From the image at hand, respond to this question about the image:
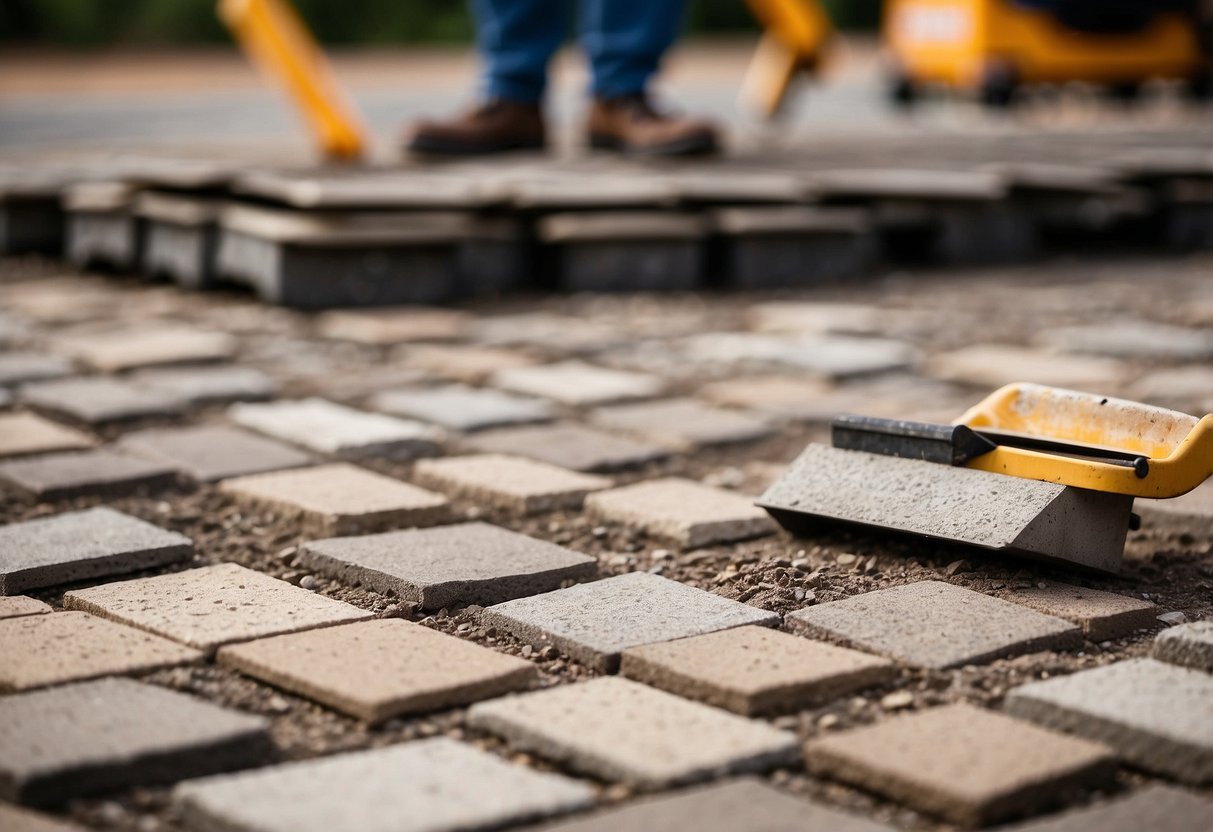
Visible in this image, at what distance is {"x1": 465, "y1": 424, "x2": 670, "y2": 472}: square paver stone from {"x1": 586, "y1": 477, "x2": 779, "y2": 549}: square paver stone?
0.55 ft

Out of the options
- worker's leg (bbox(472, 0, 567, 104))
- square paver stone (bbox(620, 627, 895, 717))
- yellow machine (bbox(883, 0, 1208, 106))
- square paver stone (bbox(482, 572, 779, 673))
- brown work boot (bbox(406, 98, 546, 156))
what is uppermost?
yellow machine (bbox(883, 0, 1208, 106))

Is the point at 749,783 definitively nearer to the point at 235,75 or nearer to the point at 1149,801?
the point at 1149,801

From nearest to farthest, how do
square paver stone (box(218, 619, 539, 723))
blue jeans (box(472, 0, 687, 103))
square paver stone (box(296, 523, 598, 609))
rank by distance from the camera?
square paver stone (box(218, 619, 539, 723)), square paver stone (box(296, 523, 598, 609)), blue jeans (box(472, 0, 687, 103))

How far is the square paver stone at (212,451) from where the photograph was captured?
2455mm

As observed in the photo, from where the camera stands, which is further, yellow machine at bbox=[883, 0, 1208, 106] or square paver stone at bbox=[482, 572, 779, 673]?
yellow machine at bbox=[883, 0, 1208, 106]

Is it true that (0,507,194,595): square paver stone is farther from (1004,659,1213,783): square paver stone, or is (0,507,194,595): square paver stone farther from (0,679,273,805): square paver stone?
(1004,659,1213,783): square paver stone

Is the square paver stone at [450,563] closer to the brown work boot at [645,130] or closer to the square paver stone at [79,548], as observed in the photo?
the square paver stone at [79,548]

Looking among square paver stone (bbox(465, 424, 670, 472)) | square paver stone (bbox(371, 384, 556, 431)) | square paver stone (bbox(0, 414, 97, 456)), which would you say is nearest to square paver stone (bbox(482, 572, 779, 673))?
square paver stone (bbox(465, 424, 670, 472))

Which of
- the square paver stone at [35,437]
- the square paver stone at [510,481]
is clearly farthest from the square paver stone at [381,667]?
the square paver stone at [35,437]

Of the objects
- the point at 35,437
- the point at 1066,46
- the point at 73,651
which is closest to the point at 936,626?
the point at 73,651

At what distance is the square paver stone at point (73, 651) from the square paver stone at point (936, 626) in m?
0.70

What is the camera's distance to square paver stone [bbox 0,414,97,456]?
8.34 ft

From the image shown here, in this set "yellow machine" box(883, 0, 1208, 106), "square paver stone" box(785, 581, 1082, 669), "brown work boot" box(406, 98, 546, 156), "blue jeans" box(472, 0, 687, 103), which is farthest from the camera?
"yellow machine" box(883, 0, 1208, 106)

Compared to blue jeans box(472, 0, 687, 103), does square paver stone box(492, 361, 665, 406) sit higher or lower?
lower
